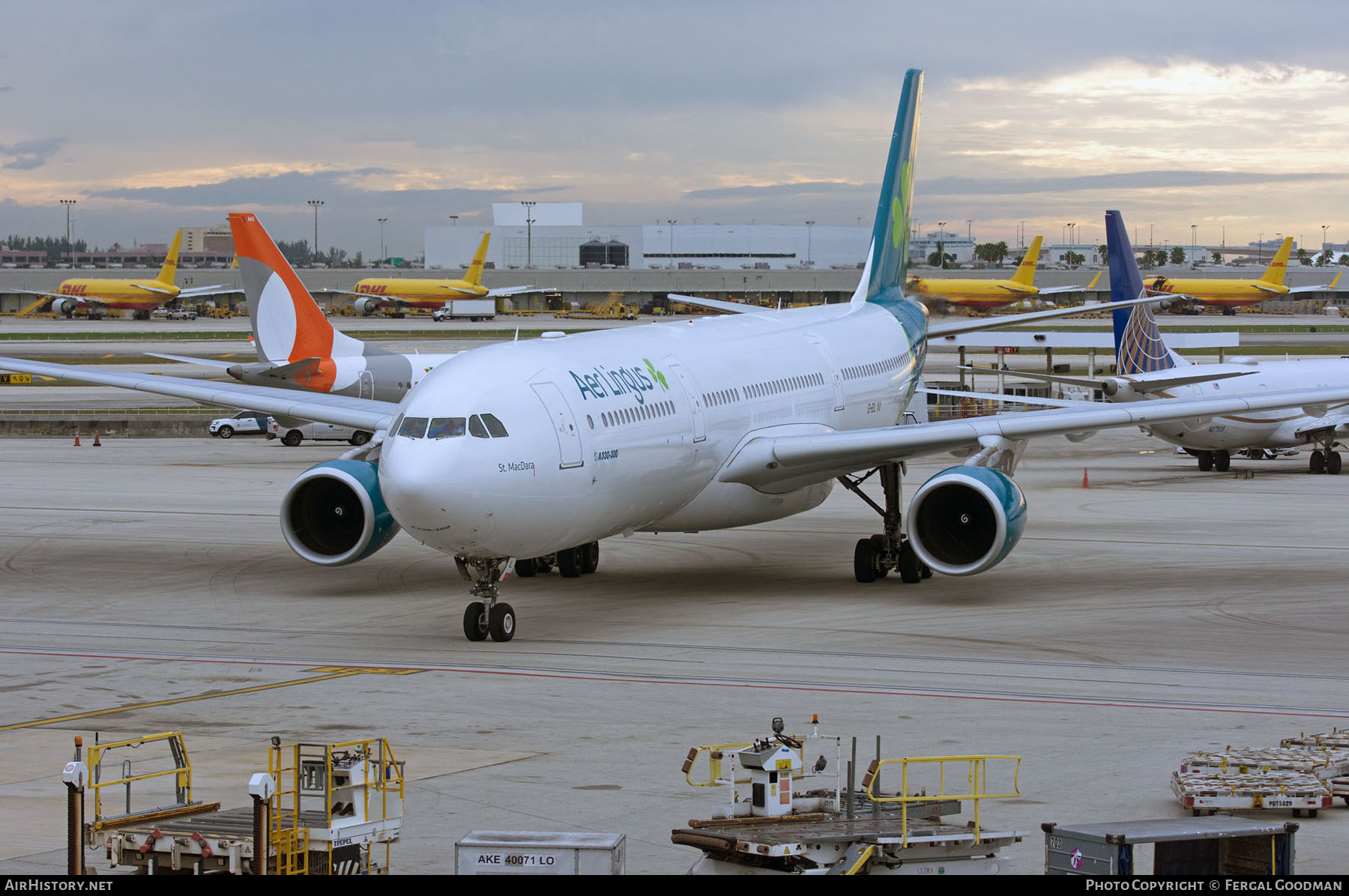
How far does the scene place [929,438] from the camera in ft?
86.5

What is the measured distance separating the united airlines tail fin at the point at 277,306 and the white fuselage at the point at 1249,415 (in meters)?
23.8

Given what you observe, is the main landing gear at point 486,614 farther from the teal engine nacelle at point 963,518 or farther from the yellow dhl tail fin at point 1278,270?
the yellow dhl tail fin at point 1278,270

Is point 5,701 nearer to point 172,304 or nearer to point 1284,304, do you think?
point 172,304

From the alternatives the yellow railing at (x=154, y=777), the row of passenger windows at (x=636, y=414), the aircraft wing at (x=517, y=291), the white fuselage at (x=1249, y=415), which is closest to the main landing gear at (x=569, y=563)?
the row of passenger windows at (x=636, y=414)

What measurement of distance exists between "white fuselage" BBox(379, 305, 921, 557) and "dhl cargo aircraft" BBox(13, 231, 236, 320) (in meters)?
128

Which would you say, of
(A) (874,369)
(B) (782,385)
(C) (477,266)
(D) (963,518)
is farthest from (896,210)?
(C) (477,266)

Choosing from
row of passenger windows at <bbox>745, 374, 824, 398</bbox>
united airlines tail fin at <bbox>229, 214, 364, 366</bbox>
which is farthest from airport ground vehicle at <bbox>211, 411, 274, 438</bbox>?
row of passenger windows at <bbox>745, 374, 824, 398</bbox>

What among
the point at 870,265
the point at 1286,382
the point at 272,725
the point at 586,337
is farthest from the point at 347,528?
the point at 1286,382

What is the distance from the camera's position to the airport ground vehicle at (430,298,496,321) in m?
145

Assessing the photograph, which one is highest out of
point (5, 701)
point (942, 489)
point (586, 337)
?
point (586, 337)

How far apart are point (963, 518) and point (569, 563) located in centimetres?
707

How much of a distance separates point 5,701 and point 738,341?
14292 mm

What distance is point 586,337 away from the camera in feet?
83.9

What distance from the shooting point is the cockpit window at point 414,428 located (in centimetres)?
2092
